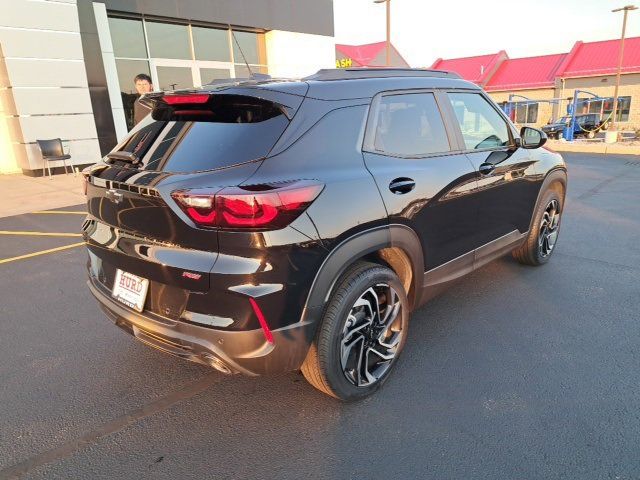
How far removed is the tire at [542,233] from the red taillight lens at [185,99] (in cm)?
A: 316

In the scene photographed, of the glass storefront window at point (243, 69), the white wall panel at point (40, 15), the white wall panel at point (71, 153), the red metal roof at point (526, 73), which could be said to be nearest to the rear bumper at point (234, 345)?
the white wall panel at point (71, 153)

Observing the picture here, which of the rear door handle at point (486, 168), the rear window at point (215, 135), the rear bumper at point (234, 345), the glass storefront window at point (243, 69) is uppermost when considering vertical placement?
the glass storefront window at point (243, 69)

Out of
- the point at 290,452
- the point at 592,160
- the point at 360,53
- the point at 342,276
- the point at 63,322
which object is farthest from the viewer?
the point at 360,53

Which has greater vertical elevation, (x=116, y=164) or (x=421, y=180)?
(x=116, y=164)

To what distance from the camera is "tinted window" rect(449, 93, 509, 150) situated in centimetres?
335

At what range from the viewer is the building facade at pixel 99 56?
→ 419 inches

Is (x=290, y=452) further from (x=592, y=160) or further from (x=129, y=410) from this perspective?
(x=592, y=160)

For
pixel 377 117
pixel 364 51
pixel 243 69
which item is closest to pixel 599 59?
pixel 364 51

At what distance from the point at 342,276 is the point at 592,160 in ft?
48.9

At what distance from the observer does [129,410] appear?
2.58 m

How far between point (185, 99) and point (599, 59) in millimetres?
37977

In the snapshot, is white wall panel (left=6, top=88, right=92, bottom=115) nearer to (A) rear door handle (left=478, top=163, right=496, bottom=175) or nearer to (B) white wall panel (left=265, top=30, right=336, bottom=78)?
(B) white wall panel (left=265, top=30, right=336, bottom=78)

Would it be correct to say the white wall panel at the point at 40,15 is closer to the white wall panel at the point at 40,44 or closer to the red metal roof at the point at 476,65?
the white wall panel at the point at 40,44

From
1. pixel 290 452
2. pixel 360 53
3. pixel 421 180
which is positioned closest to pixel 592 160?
pixel 421 180
